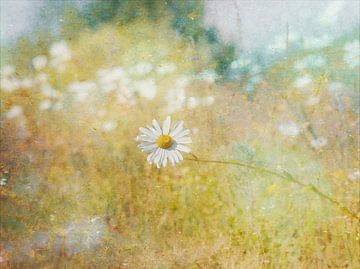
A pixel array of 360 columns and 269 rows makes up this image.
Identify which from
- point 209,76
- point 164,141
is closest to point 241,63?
point 209,76

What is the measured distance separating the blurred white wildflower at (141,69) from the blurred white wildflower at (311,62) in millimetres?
406

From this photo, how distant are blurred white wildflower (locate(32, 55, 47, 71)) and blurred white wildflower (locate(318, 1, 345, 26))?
77 cm

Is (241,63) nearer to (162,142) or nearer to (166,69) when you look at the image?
(166,69)

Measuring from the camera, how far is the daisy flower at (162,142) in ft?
4.27

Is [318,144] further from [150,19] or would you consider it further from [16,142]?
[16,142]

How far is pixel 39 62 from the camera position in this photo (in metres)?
1.44

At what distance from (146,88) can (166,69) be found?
0.08 metres

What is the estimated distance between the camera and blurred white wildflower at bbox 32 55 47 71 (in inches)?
56.4

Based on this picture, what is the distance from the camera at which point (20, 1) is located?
1.44 meters

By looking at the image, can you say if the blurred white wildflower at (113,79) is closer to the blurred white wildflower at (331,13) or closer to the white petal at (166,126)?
the white petal at (166,126)

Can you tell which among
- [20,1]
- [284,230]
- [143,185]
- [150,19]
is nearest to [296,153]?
[284,230]

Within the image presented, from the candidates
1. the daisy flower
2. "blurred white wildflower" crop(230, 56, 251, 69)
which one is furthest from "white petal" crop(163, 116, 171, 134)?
"blurred white wildflower" crop(230, 56, 251, 69)

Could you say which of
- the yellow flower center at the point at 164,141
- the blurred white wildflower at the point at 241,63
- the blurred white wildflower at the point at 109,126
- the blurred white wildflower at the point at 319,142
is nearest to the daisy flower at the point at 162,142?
the yellow flower center at the point at 164,141

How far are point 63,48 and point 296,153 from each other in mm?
710
